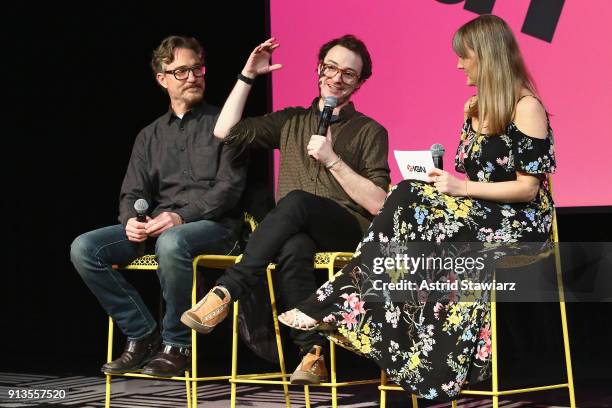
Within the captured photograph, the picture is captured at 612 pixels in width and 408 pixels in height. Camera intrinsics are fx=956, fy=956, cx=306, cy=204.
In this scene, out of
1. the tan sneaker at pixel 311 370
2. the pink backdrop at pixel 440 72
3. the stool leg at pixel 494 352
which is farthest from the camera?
the pink backdrop at pixel 440 72

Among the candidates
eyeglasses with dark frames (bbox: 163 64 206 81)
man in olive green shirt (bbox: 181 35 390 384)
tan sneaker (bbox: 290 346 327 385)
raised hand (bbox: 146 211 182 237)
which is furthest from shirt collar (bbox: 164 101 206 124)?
tan sneaker (bbox: 290 346 327 385)

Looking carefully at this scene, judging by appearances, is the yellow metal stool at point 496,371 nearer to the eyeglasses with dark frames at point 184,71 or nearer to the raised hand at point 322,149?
the raised hand at point 322,149

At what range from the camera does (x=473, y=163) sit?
107 inches

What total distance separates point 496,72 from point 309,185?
2.34 ft

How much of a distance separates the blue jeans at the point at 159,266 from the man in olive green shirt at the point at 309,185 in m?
0.30

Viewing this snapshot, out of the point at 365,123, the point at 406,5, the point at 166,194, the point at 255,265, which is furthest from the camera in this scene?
the point at 406,5

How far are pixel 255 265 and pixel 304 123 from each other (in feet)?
2.08

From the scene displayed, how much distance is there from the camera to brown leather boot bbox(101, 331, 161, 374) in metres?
3.07

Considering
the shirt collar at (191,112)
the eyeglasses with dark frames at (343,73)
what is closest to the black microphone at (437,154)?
the eyeglasses with dark frames at (343,73)

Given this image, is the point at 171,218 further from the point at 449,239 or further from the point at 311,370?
the point at 449,239

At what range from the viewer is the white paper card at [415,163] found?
265 cm

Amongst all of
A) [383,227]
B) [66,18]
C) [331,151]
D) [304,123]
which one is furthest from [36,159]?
[383,227]

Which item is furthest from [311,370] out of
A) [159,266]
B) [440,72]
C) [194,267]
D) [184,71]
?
[440,72]

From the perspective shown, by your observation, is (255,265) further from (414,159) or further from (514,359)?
(514,359)
